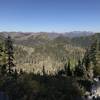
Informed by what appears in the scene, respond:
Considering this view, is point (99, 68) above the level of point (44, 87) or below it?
below

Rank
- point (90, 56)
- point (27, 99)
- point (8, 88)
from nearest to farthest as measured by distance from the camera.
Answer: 1. point (27, 99)
2. point (8, 88)
3. point (90, 56)

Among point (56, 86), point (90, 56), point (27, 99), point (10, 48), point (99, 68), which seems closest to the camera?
point (27, 99)

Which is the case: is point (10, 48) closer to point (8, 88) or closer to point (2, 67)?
point (2, 67)

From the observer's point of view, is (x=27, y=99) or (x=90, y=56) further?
(x=90, y=56)

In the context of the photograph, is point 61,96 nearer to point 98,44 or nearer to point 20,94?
point 20,94

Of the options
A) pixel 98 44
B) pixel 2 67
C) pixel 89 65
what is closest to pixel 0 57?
pixel 2 67

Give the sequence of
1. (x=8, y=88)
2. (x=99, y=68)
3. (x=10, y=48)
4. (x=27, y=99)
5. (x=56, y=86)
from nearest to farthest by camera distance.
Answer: (x=27, y=99), (x=8, y=88), (x=56, y=86), (x=10, y=48), (x=99, y=68)

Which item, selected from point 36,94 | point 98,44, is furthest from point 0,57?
point 36,94

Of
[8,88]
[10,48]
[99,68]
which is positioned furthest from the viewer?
[99,68]

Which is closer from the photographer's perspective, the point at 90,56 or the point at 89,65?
the point at 89,65
